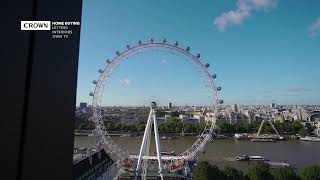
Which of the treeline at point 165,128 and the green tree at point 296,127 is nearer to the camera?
the treeline at point 165,128

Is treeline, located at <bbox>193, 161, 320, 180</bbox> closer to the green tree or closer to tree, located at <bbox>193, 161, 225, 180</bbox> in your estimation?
tree, located at <bbox>193, 161, 225, 180</bbox>

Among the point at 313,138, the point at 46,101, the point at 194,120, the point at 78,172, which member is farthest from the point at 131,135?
the point at 46,101

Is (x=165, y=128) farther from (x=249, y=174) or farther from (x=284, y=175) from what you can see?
(x=284, y=175)

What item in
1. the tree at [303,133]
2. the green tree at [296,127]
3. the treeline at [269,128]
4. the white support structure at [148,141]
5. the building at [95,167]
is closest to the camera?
the building at [95,167]

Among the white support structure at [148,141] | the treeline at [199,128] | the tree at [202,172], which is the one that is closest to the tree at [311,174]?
the tree at [202,172]

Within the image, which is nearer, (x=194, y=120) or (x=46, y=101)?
(x=46, y=101)

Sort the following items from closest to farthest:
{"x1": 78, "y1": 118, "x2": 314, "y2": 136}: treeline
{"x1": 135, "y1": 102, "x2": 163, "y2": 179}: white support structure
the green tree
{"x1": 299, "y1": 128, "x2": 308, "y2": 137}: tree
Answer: {"x1": 135, "y1": 102, "x2": 163, "y2": 179}: white support structure < {"x1": 78, "y1": 118, "x2": 314, "y2": 136}: treeline < {"x1": 299, "y1": 128, "x2": 308, "y2": 137}: tree < the green tree

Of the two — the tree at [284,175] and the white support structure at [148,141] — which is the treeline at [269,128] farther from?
the white support structure at [148,141]

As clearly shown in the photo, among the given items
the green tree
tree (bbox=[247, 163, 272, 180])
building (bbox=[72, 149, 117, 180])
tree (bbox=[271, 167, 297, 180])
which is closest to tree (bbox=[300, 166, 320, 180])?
tree (bbox=[271, 167, 297, 180])

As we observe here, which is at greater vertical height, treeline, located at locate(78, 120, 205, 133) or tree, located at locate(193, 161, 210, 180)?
treeline, located at locate(78, 120, 205, 133)

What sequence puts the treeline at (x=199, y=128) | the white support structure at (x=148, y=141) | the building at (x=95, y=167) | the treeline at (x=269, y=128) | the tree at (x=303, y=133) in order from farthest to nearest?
the treeline at (x=269, y=128), the tree at (x=303, y=133), the treeline at (x=199, y=128), the white support structure at (x=148, y=141), the building at (x=95, y=167)

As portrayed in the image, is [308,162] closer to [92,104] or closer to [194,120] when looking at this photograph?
[92,104]
